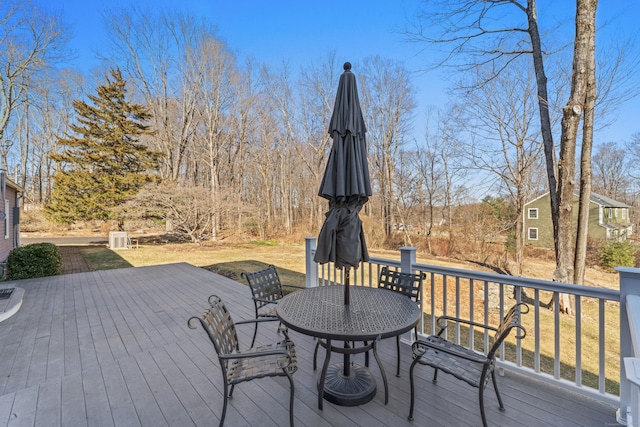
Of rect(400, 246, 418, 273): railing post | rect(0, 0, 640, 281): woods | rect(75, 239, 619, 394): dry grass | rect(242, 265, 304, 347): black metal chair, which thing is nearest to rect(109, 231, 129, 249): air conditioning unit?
rect(75, 239, 619, 394): dry grass

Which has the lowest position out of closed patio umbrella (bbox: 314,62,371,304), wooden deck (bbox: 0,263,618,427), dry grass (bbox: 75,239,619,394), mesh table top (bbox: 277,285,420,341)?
dry grass (bbox: 75,239,619,394)

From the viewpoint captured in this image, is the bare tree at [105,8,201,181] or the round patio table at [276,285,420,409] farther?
the bare tree at [105,8,201,181]

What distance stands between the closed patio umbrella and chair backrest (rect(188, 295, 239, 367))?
2.77 feet

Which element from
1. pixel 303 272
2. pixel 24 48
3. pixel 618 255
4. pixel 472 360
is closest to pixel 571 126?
pixel 472 360

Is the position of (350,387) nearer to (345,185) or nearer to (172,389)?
(172,389)

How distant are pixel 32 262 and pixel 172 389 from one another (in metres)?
7.07

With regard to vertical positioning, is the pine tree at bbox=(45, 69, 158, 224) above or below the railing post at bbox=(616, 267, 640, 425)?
above

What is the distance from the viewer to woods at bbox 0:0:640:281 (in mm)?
11391

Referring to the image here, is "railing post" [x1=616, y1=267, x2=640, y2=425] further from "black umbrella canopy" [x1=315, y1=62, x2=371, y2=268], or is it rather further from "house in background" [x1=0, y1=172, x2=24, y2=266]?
"house in background" [x1=0, y1=172, x2=24, y2=266]

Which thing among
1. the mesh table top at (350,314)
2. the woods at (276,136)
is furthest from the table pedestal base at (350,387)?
Answer: the woods at (276,136)

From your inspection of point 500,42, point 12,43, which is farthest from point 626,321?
point 12,43

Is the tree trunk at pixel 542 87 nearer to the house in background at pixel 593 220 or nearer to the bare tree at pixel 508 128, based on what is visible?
the bare tree at pixel 508 128

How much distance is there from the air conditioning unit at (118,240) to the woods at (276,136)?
1002 mm

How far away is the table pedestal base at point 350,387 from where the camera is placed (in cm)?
229
